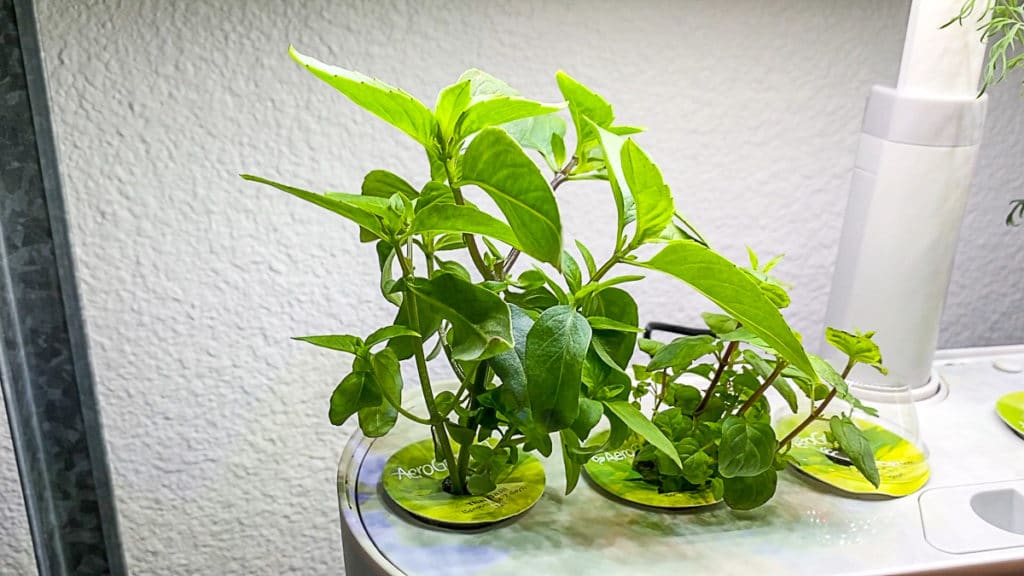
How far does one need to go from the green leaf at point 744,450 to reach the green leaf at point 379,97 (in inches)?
8.9

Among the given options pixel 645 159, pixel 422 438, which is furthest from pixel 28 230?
pixel 645 159

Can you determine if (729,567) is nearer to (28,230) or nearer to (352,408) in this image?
(352,408)

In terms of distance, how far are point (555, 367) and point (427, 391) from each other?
4.0 inches

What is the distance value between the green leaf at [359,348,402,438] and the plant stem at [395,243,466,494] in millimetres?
20

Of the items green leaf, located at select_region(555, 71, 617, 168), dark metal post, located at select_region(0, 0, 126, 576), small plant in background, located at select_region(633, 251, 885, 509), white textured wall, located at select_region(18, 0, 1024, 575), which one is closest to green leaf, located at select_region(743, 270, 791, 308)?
small plant in background, located at select_region(633, 251, 885, 509)

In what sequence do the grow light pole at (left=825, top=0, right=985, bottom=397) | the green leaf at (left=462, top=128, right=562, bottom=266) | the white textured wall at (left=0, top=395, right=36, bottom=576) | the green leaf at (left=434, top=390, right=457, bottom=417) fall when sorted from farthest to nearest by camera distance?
the white textured wall at (left=0, top=395, right=36, bottom=576)
the grow light pole at (left=825, top=0, right=985, bottom=397)
the green leaf at (left=434, top=390, right=457, bottom=417)
the green leaf at (left=462, top=128, right=562, bottom=266)

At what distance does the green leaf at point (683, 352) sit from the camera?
0.48 metres

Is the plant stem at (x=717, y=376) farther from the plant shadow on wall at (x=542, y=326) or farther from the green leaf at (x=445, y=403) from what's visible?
the green leaf at (x=445, y=403)

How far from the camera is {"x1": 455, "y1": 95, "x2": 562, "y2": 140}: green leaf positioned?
1.28 ft

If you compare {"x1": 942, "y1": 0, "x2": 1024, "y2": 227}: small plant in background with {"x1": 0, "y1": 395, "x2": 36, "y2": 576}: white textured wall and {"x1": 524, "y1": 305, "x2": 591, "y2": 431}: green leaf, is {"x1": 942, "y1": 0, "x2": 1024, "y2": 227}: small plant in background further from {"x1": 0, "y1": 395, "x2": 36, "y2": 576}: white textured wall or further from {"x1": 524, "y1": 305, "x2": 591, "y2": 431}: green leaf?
{"x1": 0, "y1": 395, "x2": 36, "y2": 576}: white textured wall

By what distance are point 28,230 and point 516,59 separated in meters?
0.38

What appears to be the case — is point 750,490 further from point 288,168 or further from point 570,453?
point 288,168

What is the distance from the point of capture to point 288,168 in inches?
26.2

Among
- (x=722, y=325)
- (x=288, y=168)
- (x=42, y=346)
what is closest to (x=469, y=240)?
(x=722, y=325)
